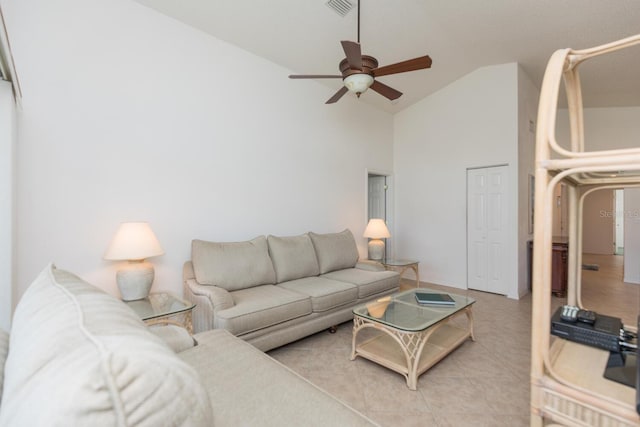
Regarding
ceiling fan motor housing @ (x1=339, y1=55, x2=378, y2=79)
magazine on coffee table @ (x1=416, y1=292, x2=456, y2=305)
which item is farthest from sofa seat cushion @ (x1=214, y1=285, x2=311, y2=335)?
ceiling fan motor housing @ (x1=339, y1=55, x2=378, y2=79)

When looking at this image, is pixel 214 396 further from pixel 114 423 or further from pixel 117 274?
pixel 117 274

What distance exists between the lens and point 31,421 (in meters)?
0.41

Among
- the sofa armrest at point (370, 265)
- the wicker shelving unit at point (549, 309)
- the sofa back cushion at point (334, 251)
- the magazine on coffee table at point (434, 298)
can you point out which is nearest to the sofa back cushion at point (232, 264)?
the sofa back cushion at point (334, 251)

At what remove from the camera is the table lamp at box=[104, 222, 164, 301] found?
7.79 ft

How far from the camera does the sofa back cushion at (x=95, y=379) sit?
402 mm

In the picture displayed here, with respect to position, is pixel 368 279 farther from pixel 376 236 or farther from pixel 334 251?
pixel 376 236

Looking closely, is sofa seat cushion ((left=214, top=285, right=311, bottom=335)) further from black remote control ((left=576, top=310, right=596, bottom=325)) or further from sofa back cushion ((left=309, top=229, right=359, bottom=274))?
black remote control ((left=576, top=310, right=596, bottom=325))

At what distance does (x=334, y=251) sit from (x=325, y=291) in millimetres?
936

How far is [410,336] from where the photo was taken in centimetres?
215

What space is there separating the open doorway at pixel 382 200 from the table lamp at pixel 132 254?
12.7ft

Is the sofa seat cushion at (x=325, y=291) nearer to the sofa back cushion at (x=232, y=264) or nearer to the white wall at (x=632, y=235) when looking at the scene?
the sofa back cushion at (x=232, y=264)

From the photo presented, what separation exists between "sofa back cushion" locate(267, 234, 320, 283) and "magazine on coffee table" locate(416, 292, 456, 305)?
1.24 m

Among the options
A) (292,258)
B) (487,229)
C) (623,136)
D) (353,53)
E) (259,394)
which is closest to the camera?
(259,394)

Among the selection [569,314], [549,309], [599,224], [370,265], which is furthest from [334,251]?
[599,224]
